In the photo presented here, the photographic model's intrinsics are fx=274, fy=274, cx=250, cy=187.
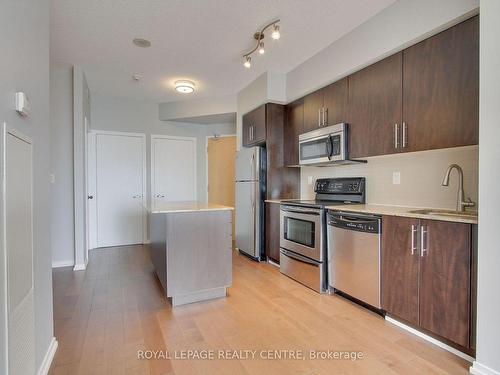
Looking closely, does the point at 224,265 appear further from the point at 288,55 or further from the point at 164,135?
the point at 164,135

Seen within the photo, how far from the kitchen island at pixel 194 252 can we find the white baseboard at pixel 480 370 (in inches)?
72.4

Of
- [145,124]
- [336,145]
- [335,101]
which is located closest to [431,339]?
[336,145]

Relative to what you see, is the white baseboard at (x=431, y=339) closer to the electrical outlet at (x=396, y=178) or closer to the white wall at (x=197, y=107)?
the electrical outlet at (x=396, y=178)

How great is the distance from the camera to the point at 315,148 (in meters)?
3.20

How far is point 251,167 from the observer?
3939 millimetres

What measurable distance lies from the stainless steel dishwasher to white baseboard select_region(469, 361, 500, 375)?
0.68 meters

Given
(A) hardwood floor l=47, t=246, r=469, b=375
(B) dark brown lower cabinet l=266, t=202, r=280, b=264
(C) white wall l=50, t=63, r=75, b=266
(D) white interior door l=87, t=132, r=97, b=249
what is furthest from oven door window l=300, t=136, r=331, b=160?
(D) white interior door l=87, t=132, r=97, b=249

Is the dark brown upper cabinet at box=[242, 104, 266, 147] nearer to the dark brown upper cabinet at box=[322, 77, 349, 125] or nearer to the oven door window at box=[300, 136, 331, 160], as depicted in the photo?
the oven door window at box=[300, 136, 331, 160]

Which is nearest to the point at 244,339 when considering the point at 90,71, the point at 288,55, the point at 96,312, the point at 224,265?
the point at 224,265

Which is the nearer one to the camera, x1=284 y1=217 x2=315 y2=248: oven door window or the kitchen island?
the kitchen island

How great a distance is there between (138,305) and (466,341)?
245cm

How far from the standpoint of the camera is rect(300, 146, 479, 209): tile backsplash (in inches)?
81.4

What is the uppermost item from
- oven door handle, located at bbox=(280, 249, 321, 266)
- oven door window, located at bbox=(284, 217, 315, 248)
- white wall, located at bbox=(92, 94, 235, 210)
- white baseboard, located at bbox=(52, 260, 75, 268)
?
white wall, located at bbox=(92, 94, 235, 210)

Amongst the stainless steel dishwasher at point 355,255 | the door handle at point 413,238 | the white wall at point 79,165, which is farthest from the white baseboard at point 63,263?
the door handle at point 413,238
